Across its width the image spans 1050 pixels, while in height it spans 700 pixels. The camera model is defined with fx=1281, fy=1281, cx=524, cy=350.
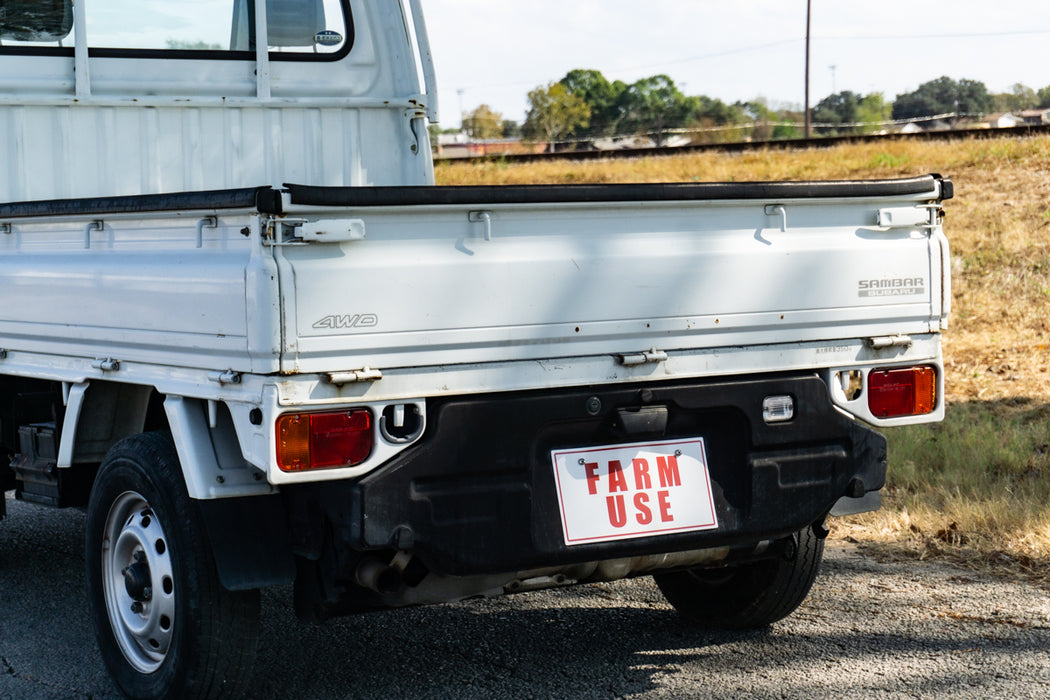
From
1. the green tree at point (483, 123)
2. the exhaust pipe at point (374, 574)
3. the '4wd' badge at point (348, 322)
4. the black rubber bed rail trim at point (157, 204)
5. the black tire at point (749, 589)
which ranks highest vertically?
the green tree at point (483, 123)

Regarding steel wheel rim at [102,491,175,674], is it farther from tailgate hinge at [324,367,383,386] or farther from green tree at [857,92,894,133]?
green tree at [857,92,894,133]

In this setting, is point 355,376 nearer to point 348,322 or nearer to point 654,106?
point 348,322

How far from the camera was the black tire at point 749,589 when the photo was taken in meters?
4.33

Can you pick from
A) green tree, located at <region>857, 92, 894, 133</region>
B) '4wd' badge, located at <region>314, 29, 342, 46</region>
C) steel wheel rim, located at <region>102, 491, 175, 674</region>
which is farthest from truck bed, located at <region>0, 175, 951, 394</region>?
green tree, located at <region>857, 92, 894, 133</region>

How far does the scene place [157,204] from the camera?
11.8ft

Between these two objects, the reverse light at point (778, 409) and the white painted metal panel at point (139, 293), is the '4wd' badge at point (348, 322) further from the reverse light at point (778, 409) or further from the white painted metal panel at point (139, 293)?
the reverse light at point (778, 409)

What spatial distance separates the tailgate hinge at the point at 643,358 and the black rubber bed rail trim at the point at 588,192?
44 centimetres

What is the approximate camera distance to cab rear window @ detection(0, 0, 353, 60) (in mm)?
5383

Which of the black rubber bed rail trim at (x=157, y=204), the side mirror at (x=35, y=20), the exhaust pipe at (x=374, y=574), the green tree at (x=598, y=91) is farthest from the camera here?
the green tree at (x=598, y=91)

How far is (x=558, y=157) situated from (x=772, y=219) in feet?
74.0

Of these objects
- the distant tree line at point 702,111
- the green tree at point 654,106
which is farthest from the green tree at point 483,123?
the green tree at point 654,106

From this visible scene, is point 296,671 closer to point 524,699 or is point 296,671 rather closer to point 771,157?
point 524,699

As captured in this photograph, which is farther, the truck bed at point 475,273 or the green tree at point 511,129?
the green tree at point 511,129

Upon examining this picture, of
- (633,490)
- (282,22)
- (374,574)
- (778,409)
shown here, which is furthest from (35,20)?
(778,409)
